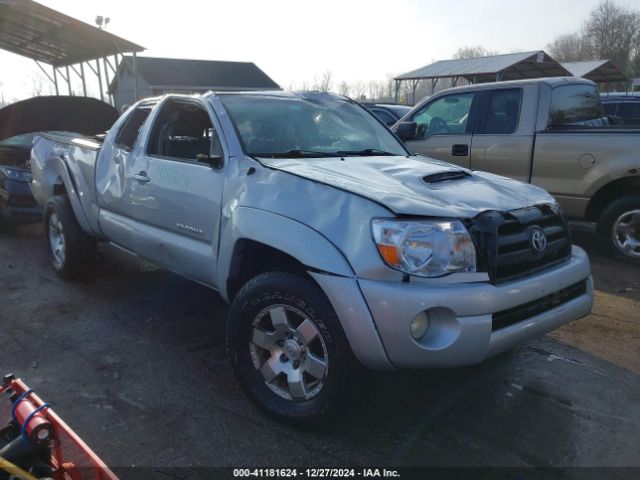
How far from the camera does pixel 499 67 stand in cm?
2056

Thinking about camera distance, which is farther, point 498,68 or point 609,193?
point 498,68

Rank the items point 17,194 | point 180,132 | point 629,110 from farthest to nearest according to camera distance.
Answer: point 629,110
point 17,194
point 180,132

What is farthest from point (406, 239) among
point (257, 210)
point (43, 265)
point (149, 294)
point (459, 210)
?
point (43, 265)

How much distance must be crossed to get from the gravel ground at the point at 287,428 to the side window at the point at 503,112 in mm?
2518

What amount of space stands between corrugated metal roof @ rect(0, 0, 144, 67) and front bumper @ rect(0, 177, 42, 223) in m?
6.65

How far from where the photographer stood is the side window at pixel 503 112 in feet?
21.0

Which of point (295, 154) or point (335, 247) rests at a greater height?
point (295, 154)

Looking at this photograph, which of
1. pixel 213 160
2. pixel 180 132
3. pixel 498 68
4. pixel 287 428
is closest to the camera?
pixel 287 428

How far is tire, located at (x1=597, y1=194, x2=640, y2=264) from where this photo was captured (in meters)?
5.67

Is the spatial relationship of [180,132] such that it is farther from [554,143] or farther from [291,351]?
[554,143]

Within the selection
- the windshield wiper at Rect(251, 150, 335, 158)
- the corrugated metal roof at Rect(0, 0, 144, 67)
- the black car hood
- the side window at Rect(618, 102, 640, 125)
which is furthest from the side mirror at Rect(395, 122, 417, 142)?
the corrugated metal roof at Rect(0, 0, 144, 67)

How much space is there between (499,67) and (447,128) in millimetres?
15258

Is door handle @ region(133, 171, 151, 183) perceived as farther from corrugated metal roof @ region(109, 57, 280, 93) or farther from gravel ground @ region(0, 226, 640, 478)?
corrugated metal roof @ region(109, 57, 280, 93)

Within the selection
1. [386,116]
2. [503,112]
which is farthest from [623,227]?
[386,116]
